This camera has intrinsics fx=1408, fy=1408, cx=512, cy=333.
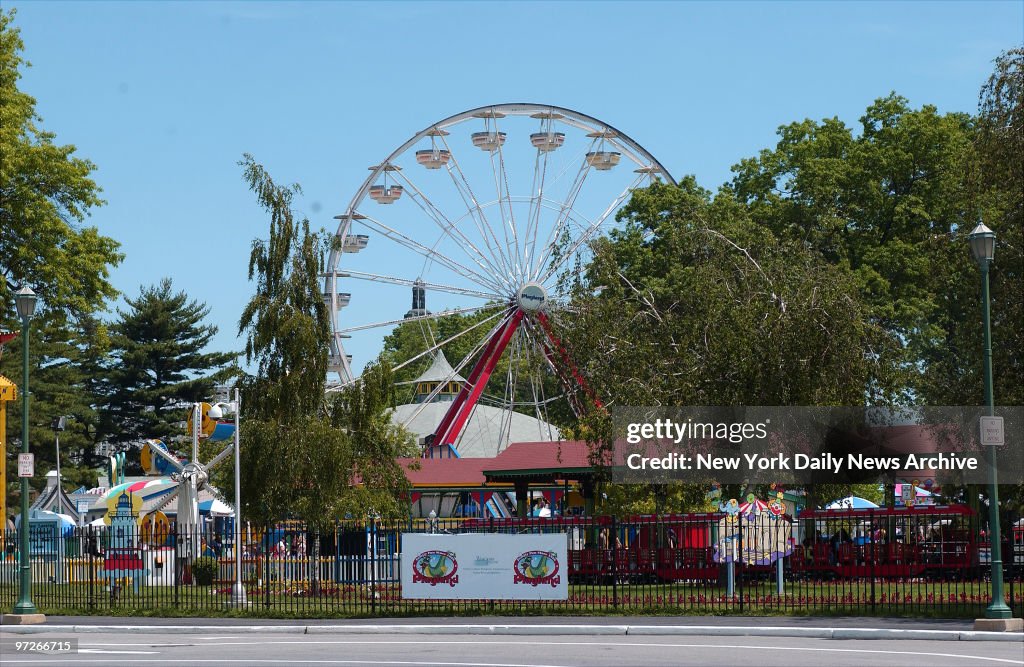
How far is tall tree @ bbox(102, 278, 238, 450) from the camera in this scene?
9288 cm

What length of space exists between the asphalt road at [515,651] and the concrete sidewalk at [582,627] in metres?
0.46

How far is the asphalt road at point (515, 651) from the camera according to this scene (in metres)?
17.4

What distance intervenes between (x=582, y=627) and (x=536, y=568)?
280cm

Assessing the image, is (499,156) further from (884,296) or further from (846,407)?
(846,407)

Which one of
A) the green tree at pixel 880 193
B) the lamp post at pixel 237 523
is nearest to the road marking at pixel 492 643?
the lamp post at pixel 237 523

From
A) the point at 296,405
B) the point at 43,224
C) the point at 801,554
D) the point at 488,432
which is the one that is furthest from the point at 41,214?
the point at 488,432

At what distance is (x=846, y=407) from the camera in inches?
1304

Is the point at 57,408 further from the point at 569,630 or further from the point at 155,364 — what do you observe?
the point at 569,630

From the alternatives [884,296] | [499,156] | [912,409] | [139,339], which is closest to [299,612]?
[912,409]

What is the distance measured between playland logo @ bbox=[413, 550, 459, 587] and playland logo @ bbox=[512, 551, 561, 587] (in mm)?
1122

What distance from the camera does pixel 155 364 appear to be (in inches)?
3745

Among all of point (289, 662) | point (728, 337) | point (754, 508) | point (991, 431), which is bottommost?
point (289, 662)

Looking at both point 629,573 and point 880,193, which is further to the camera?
point 880,193

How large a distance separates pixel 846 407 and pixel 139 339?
70890 mm
